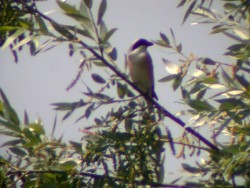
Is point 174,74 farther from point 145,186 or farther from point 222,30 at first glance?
point 145,186

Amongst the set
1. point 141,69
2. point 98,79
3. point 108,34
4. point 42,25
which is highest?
point 42,25

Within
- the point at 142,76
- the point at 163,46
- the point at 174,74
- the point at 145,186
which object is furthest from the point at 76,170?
the point at 142,76

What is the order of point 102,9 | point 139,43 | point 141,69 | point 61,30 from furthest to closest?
point 139,43
point 141,69
point 102,9
point 61,30

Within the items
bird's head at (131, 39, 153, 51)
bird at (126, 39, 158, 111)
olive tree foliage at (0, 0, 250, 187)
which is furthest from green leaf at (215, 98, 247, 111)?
bird's head at (131, 39, 153, 51)

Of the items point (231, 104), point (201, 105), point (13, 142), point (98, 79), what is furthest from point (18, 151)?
point (231, 104)

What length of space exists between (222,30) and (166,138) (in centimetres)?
83

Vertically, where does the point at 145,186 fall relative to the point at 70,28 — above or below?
below

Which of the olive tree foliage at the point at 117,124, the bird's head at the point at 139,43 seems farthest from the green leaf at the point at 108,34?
the bird's head at the point at 139,43

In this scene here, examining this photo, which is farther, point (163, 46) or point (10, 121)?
point (163, 46)

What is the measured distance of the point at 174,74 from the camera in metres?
3.13

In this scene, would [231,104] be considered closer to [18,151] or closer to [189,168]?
[189,168]

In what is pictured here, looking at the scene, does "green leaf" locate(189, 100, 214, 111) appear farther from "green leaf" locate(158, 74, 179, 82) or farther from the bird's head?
the bird's head

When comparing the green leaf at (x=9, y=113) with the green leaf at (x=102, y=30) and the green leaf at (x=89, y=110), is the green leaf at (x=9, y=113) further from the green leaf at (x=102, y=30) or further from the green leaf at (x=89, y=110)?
the green leaf at (x=102, y=30)

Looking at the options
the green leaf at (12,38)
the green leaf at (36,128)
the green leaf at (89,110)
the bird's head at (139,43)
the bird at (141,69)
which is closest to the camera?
the green leaf at (36,128)
